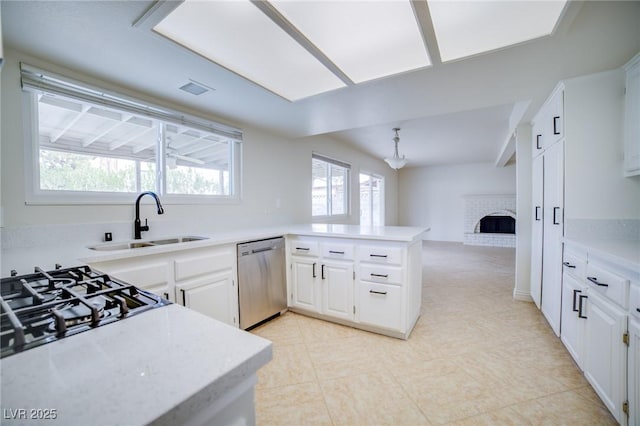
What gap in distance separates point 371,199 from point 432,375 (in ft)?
18.7

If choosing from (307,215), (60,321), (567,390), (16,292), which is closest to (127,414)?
(60,321)

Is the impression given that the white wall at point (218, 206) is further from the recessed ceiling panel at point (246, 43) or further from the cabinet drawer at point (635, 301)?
the cabinet drawer at point (635, 301)

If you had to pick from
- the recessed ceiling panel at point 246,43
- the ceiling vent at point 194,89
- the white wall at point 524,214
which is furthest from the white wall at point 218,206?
the white wall at point 524,214

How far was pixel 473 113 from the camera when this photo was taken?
362 cm

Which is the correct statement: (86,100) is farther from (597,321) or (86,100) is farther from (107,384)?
(597,321)

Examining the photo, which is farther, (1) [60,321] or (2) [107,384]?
(1) [60,321]

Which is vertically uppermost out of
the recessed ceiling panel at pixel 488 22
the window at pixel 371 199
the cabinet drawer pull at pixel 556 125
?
the recessed ceiling panel at pixel 488 22

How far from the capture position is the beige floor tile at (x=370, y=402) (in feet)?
4.86

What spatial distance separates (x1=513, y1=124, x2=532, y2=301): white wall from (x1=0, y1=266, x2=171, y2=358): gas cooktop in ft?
12.4

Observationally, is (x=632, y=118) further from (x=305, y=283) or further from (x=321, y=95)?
(x=305, y=283)

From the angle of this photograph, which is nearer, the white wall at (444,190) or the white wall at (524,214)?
the white wall at (524,214)

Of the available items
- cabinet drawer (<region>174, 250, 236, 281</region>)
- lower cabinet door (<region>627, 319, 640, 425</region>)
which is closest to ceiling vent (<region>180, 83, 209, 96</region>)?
cabinet drawer (<region>174, 250, 236, 281</region>)

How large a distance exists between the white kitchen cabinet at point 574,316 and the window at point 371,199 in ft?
15.5

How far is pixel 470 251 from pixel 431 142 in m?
3.16
